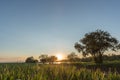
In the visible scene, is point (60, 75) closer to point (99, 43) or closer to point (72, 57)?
point (99, 43)

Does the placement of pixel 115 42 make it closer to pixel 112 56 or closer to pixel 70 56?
pixel 112 56

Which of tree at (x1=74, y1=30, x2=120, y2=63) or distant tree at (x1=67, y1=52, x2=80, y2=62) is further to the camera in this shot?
distant tree at (x1=67, y1=52, x2=80, y2=62)

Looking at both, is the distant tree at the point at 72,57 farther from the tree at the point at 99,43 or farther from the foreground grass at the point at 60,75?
the foreground grass at the point at 60,75

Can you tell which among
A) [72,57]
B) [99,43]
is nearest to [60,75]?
[99,43]

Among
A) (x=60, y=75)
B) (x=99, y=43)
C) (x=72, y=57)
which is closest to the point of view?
(x=60, y=75)

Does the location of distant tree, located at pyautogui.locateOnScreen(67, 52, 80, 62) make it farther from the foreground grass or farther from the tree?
the foreground grass

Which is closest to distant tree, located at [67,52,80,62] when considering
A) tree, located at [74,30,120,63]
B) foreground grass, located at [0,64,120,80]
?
tree, located at [74,30,120,63]

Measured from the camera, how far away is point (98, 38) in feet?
231

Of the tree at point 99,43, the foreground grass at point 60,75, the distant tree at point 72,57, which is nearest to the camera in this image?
the foreground grass at point 60,75

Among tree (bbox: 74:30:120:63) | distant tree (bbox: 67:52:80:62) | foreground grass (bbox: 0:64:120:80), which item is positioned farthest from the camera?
distant tree (bbox: 67:52:80:62)

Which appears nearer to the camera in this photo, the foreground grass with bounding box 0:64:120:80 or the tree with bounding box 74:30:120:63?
the foreground grass with bounding box 0:64:120:80

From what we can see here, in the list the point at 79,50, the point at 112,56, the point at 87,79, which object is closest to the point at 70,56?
the point at 112,56

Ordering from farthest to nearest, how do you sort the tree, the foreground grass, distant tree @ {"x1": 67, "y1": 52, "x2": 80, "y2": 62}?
distant tree @ {"x1": 67, "y1": 52, "x2": 80, "y2": 62}, the tree, the foreground grass

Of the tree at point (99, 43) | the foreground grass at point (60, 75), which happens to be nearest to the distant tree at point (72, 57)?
the tree at point (99, 43)
